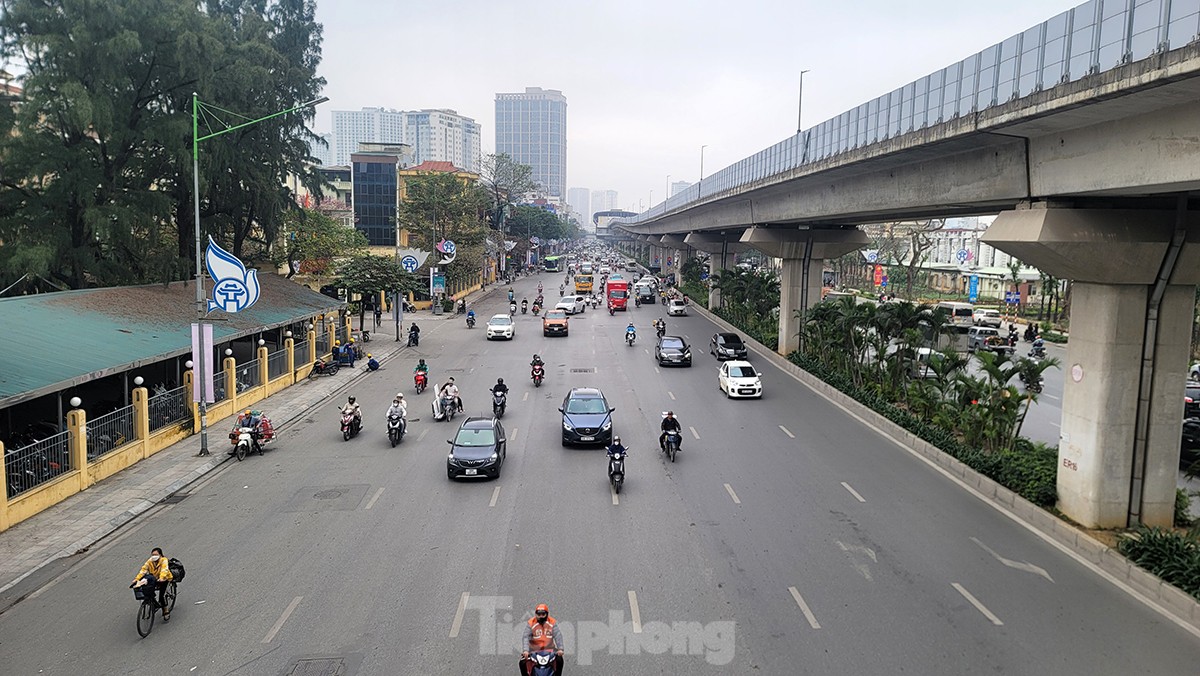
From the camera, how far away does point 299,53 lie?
44781mm

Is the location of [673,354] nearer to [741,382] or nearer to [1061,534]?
[741,382]

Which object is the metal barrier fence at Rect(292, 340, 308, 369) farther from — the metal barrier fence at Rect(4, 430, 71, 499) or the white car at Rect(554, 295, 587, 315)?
the white car at Rect(554, 295, 587, 315)

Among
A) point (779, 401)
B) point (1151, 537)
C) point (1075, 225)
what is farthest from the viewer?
point (779, 401)

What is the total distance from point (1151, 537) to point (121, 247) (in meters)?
37.4

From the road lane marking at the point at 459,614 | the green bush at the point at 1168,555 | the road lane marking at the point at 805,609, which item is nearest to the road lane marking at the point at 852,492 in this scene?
the green bush at the point at 1168,555

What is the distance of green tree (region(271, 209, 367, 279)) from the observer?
2096 inches

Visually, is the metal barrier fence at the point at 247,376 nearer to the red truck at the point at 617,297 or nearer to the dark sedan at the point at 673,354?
the dark sedan at the point at 673,354

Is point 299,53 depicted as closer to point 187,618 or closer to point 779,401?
point 779,401

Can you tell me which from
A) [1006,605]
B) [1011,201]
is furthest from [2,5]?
[1006,605]

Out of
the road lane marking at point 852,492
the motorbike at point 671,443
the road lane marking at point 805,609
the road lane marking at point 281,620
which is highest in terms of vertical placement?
the motorbike at point 671,443

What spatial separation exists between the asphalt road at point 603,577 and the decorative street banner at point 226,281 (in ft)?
15.7

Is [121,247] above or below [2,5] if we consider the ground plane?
below

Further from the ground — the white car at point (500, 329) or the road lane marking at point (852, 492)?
the white car at point (500, 329)

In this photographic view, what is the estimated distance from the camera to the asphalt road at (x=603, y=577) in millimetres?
10586
